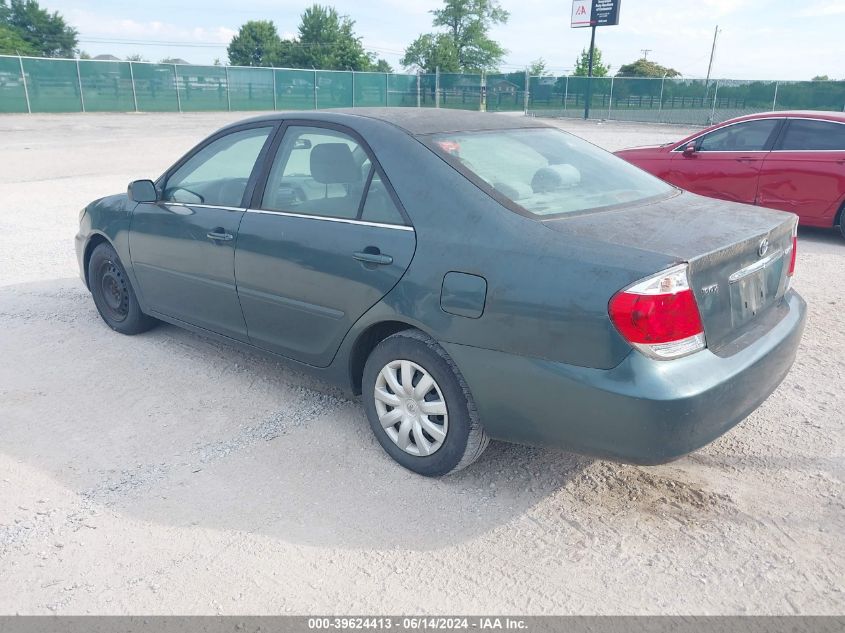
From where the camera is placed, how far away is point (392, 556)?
8.92 ft

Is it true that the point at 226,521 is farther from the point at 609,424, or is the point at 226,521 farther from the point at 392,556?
the point at 609,424

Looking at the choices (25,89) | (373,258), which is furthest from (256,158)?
(25,89)

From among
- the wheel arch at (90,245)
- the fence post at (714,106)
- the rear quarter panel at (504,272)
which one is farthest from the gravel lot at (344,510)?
the fence post at (714,106)

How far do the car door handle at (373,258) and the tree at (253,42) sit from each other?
76975mm

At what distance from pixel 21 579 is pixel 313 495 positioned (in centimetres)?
115

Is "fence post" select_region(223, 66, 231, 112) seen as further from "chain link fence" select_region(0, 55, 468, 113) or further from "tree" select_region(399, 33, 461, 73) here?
"tree" select_region(399, 33, 461, 73)

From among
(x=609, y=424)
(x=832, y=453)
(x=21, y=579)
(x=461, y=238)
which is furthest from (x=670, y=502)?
(x=21, y=579)

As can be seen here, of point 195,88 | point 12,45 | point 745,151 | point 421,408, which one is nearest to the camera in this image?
point 421,408

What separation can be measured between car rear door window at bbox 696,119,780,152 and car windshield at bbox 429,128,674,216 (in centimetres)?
526

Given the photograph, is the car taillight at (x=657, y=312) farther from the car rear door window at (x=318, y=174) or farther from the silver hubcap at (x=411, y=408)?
the car rear door window at (x=318, y=174)

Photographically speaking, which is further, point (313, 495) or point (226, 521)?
point (313, 495)

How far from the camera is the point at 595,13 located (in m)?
38.8

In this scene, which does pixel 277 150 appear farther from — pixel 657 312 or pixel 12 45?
pixel 12 45

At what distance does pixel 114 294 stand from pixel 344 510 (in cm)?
303
